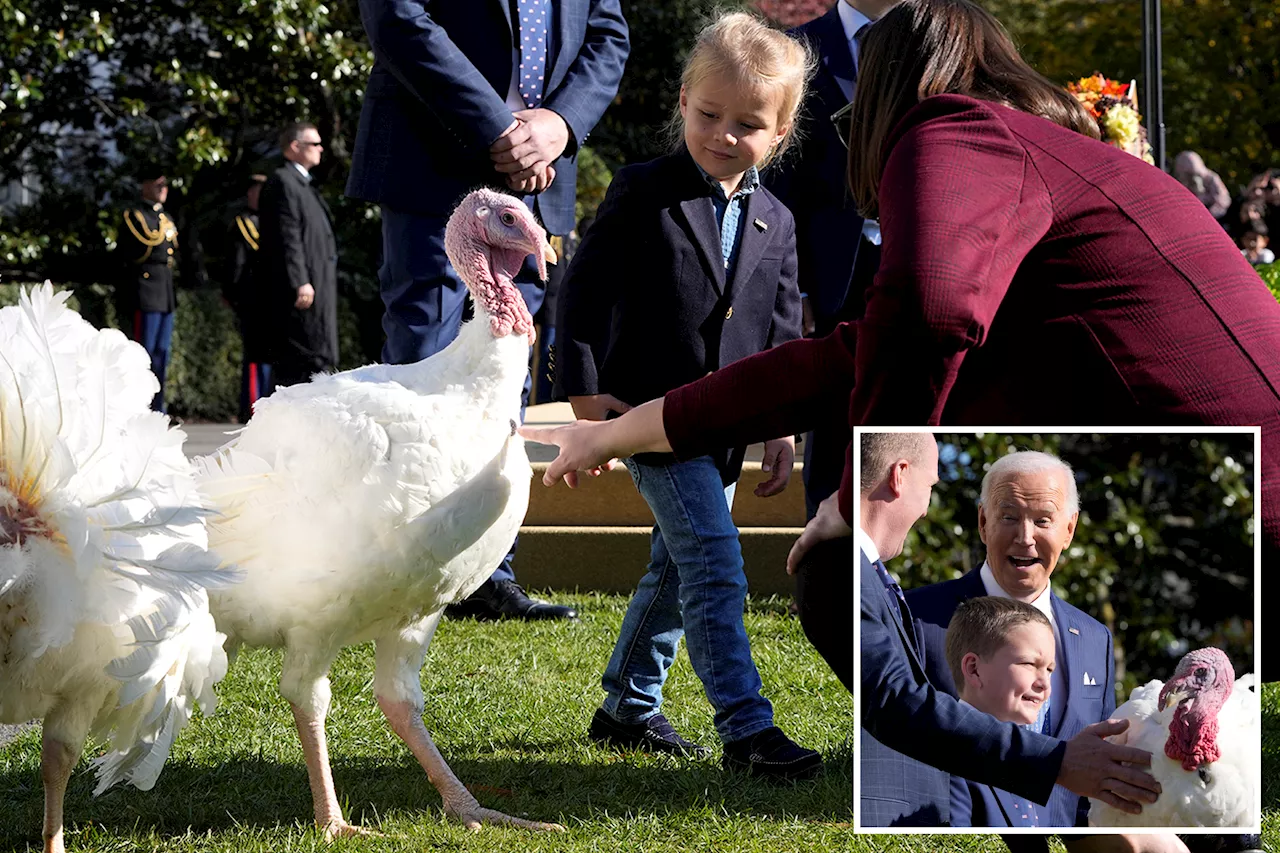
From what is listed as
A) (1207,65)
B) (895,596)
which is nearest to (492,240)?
(895,596)

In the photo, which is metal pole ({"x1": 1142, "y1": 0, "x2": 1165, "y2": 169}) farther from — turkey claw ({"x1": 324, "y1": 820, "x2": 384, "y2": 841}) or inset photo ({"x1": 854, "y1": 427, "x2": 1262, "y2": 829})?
inset photo ({"x1": 854, "y1": 427, "x2": 1262, "y2": 829})

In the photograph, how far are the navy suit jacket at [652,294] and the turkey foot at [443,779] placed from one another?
94 centimetres

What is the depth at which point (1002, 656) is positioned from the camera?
198cm

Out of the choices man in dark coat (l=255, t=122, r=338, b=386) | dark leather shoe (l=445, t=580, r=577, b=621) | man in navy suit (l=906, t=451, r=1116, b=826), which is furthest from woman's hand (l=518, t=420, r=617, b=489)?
man in dark coat (l=255, t=122, r=338, b=386)

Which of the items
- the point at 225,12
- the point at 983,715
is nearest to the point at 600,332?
the point at 983,715

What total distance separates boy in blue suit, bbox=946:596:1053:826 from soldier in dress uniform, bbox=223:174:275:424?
10.6 meters

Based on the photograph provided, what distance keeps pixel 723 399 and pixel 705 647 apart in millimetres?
1582

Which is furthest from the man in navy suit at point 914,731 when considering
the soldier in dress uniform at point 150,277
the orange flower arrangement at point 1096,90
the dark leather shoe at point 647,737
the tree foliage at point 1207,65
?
the tree foliage at point 1207,65

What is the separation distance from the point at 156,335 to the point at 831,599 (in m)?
12.6

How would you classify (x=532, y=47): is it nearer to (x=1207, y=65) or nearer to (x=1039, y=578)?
(x=1039, y=578)

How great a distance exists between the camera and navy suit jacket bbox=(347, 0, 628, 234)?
16.7 ft

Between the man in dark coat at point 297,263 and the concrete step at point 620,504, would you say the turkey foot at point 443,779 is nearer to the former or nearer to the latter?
the concrete step at point 620,504

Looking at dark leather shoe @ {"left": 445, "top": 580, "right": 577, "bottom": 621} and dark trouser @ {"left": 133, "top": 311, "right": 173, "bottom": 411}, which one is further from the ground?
dark trouser @ {"left": 133, "top": 311, "right": 173, "bottom": 411}

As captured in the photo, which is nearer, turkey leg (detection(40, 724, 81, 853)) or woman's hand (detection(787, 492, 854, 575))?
woman's hand (detection(787, 492, 854, 575))
